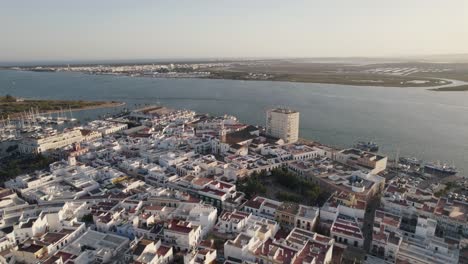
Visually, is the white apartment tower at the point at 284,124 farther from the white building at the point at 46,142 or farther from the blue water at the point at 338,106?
the white building at the point at 46,142

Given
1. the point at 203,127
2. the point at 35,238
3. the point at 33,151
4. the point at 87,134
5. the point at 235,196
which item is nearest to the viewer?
the point at 35,238

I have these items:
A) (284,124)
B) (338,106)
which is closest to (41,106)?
(284,124)

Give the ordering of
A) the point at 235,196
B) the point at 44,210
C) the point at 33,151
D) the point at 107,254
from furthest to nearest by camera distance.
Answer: the point at 33,151
the point at 235,196
the point at 44,210
the point at 107,254

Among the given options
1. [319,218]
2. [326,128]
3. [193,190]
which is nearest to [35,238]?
[193,190]

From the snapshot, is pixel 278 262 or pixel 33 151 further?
pixel 33 151

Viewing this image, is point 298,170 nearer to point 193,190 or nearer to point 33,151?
point 193,190

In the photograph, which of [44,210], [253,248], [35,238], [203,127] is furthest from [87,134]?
[253,248]
